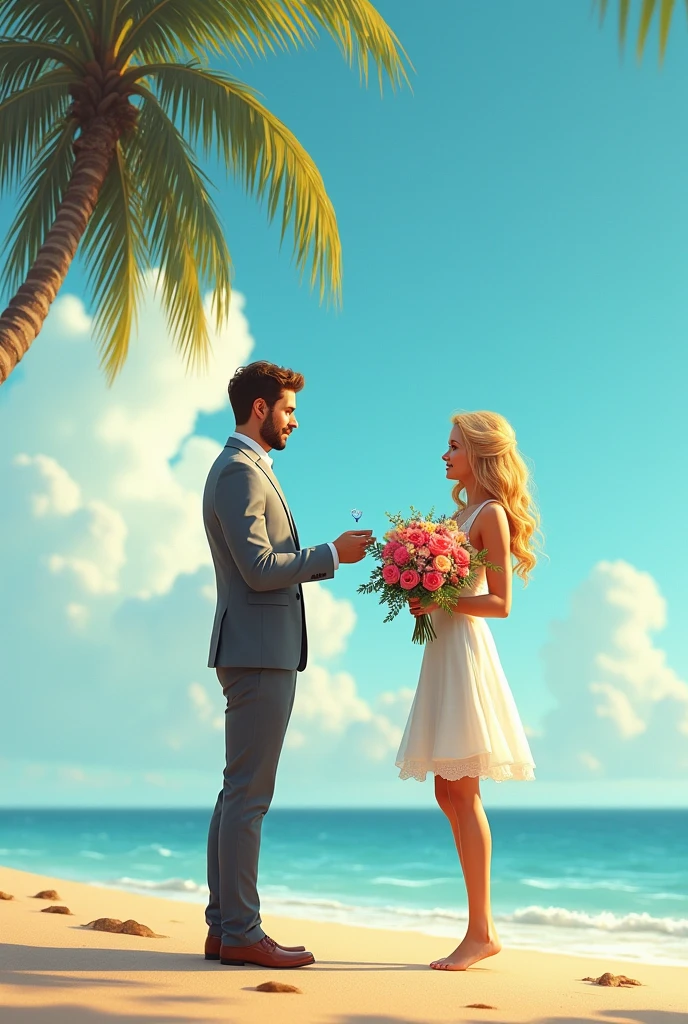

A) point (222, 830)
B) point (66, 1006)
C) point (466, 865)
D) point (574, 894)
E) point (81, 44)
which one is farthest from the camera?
point (574, 894)

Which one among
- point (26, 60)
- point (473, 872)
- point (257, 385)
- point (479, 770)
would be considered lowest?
point (473, 872)

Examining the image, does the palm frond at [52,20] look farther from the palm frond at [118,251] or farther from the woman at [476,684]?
the woman at [476,684]

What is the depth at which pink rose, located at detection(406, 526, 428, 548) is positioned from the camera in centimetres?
409

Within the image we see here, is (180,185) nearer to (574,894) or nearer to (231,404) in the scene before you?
(231,404)

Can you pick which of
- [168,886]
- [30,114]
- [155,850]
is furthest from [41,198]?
[155,850]

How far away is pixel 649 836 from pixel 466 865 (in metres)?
46.9

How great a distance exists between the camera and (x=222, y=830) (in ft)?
12.2

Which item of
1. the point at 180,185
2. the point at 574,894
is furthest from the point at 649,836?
the point at 180,185

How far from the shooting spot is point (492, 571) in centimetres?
429

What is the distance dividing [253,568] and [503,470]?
1372 millimetres

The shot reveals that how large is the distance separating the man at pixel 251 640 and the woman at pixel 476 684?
1.98 feet

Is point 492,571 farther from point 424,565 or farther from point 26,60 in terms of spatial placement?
point 26,60

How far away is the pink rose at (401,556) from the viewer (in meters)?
4.07

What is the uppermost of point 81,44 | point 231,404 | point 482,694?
point 81,44
